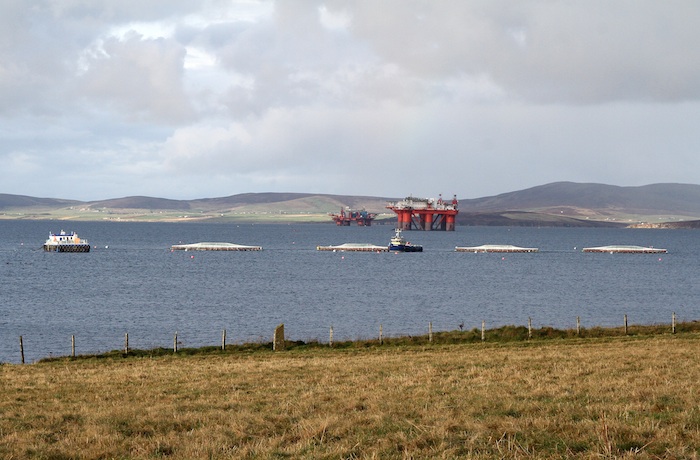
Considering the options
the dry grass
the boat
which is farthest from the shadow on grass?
the boat

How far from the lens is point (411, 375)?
2481cm

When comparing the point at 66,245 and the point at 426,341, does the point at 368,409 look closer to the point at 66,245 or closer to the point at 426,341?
the point at 426,341

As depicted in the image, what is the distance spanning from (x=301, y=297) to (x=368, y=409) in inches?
2886

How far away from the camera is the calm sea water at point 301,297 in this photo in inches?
2451

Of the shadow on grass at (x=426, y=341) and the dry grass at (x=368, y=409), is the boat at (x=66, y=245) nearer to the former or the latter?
the shadow on grass at (x=426, y=341)

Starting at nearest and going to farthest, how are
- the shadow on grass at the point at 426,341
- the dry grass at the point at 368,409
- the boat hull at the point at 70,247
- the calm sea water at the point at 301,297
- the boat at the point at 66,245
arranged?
the dry grass at the point at 368,409 → the shadow on grass at the point at 426,341 → the calm sea water at the point at 301,297 → the boat hull at the point at 70,247 → the boat at the point at 66,245

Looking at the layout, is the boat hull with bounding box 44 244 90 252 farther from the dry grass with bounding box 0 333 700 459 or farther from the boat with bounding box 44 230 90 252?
the dry grass with bounding box 0 333 700 459

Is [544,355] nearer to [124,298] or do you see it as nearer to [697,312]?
[697,312]

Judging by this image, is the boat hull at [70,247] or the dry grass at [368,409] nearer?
the dry grass at [368,409]

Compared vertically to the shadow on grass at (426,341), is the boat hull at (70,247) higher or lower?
lower

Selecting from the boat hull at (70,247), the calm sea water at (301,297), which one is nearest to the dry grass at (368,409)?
the calm sea water at (301,297)

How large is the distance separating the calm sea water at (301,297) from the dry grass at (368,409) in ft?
85.6

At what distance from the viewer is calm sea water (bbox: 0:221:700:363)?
2451 inches

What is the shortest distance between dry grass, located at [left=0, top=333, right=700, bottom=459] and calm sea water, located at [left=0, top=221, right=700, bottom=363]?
26.1 m
